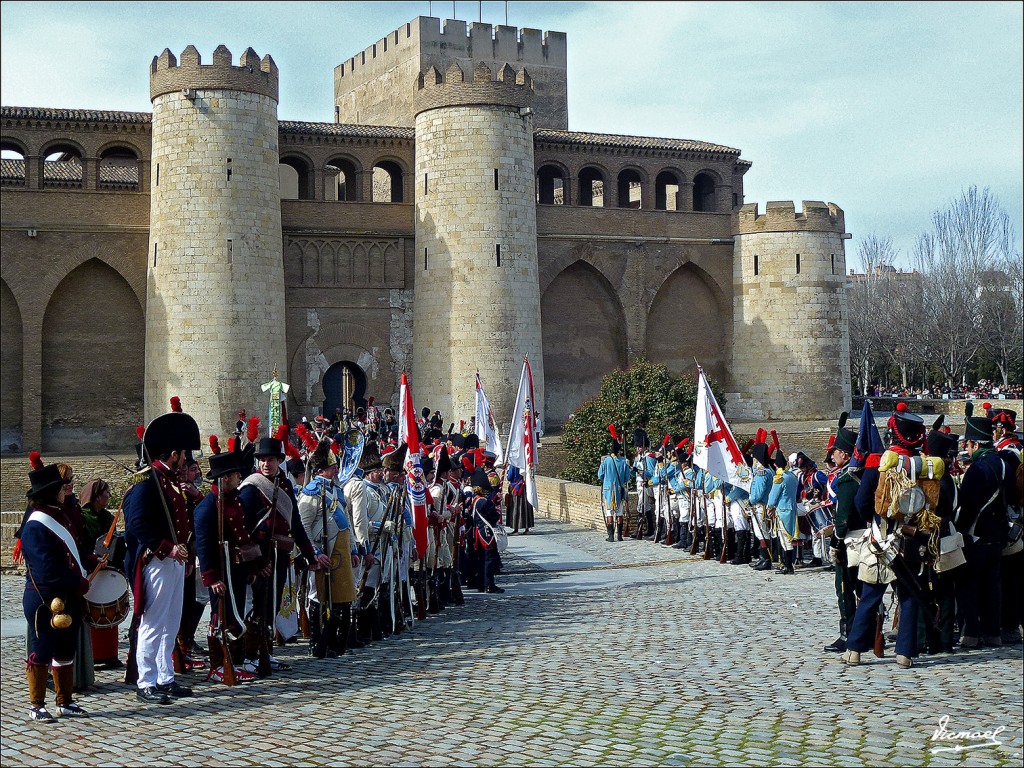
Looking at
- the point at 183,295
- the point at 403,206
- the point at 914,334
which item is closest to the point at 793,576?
the point at 183,295

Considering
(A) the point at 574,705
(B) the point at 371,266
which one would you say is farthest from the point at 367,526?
(B) the point at 371,266

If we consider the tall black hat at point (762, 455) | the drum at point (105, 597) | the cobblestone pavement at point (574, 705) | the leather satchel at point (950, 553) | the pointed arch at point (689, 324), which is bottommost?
the cobblestone pavement at point (574, 705)

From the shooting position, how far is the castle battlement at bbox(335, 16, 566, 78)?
43406 mm

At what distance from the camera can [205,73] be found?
30.2 m

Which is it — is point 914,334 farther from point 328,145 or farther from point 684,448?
point 684,448

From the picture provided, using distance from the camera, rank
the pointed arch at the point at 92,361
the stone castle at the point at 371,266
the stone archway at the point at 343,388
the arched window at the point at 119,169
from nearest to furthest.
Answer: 1. the stone castle at the point at 371,266
2. the pointed arch at the point at 92,361
3. the arched window at the point at 119,169
4. the stone archway at the point at 343,388

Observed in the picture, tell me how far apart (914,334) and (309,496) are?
4791 cm

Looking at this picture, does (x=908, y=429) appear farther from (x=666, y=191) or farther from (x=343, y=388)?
(x=666, y=191)

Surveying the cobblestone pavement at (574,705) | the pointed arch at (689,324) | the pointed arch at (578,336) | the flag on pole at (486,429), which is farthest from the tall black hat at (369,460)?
the pointed arch at (689,324)

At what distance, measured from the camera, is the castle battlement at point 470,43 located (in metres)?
43.4

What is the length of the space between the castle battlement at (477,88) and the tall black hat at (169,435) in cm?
2500

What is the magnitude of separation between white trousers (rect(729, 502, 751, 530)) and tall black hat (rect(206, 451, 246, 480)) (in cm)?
817

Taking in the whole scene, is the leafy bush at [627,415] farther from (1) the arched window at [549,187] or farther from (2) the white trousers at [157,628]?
(2) the white trousers at [157,628]

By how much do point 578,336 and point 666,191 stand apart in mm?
8305
